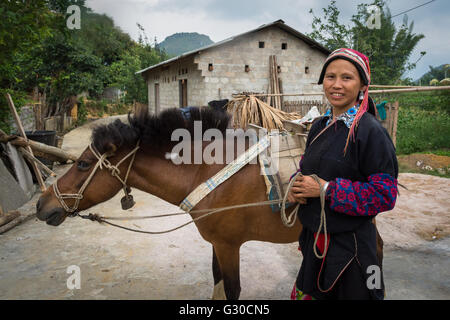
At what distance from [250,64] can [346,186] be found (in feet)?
32.6

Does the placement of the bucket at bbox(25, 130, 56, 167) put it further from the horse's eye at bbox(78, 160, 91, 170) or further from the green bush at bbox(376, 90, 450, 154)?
the green bush at bbox(376, 90, 450, 154)

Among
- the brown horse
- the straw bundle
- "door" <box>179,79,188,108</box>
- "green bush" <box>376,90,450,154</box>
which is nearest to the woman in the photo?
the brown horse

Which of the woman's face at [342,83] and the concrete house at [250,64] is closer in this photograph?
the woman's face at [342,83]

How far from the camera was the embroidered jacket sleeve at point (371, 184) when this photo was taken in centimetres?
130

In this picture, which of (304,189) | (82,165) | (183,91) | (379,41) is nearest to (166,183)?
(82,165)

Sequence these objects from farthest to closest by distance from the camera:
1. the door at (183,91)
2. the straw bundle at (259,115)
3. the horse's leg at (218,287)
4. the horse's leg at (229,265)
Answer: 1. the door at (183,91)
2. the straw bundle at (259,115)
3. the horse's leg at (218,287)
4. the horse's leg at (229,265)

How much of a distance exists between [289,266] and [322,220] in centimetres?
245

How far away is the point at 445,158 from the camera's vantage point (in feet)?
27.1

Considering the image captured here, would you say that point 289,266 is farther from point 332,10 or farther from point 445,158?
point 332,10

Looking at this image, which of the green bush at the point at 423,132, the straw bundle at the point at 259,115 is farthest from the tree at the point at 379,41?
the straw bundle at the point at 259,115

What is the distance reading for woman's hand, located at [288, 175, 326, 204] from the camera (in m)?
1.43

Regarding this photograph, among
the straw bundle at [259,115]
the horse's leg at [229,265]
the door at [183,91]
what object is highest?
the door at [183,91]

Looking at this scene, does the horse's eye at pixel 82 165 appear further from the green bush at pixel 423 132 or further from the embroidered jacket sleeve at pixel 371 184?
the green bush at pixel 423 132

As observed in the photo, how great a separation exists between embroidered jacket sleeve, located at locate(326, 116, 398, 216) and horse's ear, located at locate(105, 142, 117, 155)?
1.52m
